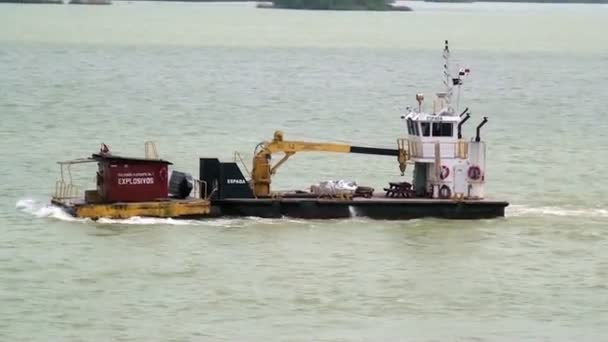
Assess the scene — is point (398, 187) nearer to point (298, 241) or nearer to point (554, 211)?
point (298, 241)

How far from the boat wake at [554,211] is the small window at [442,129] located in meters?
2.73

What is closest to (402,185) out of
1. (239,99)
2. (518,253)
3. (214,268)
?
(518,253)

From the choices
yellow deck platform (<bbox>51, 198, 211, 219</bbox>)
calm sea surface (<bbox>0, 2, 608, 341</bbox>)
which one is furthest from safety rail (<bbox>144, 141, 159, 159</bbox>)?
yellow deck platform (<bbox>51, 198, 211, 219</bbox>)

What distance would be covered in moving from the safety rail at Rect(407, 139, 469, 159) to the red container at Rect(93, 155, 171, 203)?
5.64 meters

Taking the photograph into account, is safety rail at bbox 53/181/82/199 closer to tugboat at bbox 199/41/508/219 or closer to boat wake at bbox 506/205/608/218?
tugboat at bbox 199/41/508/219

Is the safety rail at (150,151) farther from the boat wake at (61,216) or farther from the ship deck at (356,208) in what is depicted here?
the ship deck at (356,208)

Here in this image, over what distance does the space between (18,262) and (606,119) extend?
42.5 m

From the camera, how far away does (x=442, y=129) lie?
40.2 meters

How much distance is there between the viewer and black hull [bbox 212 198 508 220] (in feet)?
128

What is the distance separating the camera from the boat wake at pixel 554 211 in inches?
1670

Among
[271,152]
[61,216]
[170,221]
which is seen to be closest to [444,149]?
[271,152]

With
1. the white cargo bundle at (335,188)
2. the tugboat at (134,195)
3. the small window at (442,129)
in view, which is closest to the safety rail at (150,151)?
the tugboat at (134,195)

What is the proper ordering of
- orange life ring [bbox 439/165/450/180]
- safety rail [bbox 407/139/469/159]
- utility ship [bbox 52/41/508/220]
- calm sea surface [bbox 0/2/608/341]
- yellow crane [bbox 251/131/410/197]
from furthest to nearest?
safety rail [bbox 407/139/469/159] < orange life ring [bbox 439/165/450/180] < yellow crane [bbox 251/131/410/197] < utility ship [bbox 52/41/508/220] < calm sea surface [bbox 0/2/608/341]

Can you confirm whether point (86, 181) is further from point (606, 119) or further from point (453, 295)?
point (606, 119)
